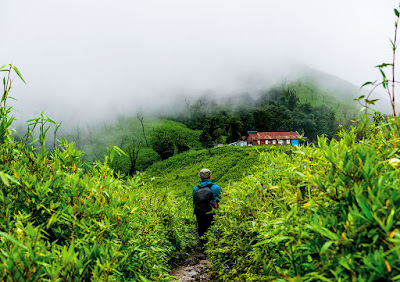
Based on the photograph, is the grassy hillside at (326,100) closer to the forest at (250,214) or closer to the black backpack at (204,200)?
the black backpack at (204,200)

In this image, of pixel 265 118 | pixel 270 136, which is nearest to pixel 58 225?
pixel 270 136

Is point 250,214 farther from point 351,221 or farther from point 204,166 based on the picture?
point 204,166

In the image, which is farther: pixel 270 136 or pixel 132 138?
pixel 132 138

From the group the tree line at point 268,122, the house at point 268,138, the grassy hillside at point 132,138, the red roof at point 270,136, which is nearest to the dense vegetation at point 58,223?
the tree line at point 268,122

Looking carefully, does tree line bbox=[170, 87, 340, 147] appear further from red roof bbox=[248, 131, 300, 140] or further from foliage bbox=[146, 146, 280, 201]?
foliage bbox=[146, 146, 280, 201]

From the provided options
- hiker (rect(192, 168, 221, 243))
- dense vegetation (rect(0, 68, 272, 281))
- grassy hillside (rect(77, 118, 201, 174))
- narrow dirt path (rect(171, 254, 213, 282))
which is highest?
dense vegetation (rect(0, 68, 272, 281))

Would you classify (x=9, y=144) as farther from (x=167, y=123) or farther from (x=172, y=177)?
(x=167, y=123)

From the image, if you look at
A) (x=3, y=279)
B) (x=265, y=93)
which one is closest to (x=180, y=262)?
(x=3, y=279)

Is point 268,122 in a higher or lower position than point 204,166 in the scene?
higher

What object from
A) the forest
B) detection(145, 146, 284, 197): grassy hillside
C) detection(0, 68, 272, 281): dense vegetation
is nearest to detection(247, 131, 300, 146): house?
detection(145, 146, 284, 197): grassy hillside

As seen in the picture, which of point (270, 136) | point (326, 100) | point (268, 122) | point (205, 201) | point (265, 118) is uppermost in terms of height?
point (205, 201)

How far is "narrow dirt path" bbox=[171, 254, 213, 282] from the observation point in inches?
235

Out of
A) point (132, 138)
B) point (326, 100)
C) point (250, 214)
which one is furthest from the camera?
point (326, 100)

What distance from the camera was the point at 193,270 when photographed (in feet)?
22.1
